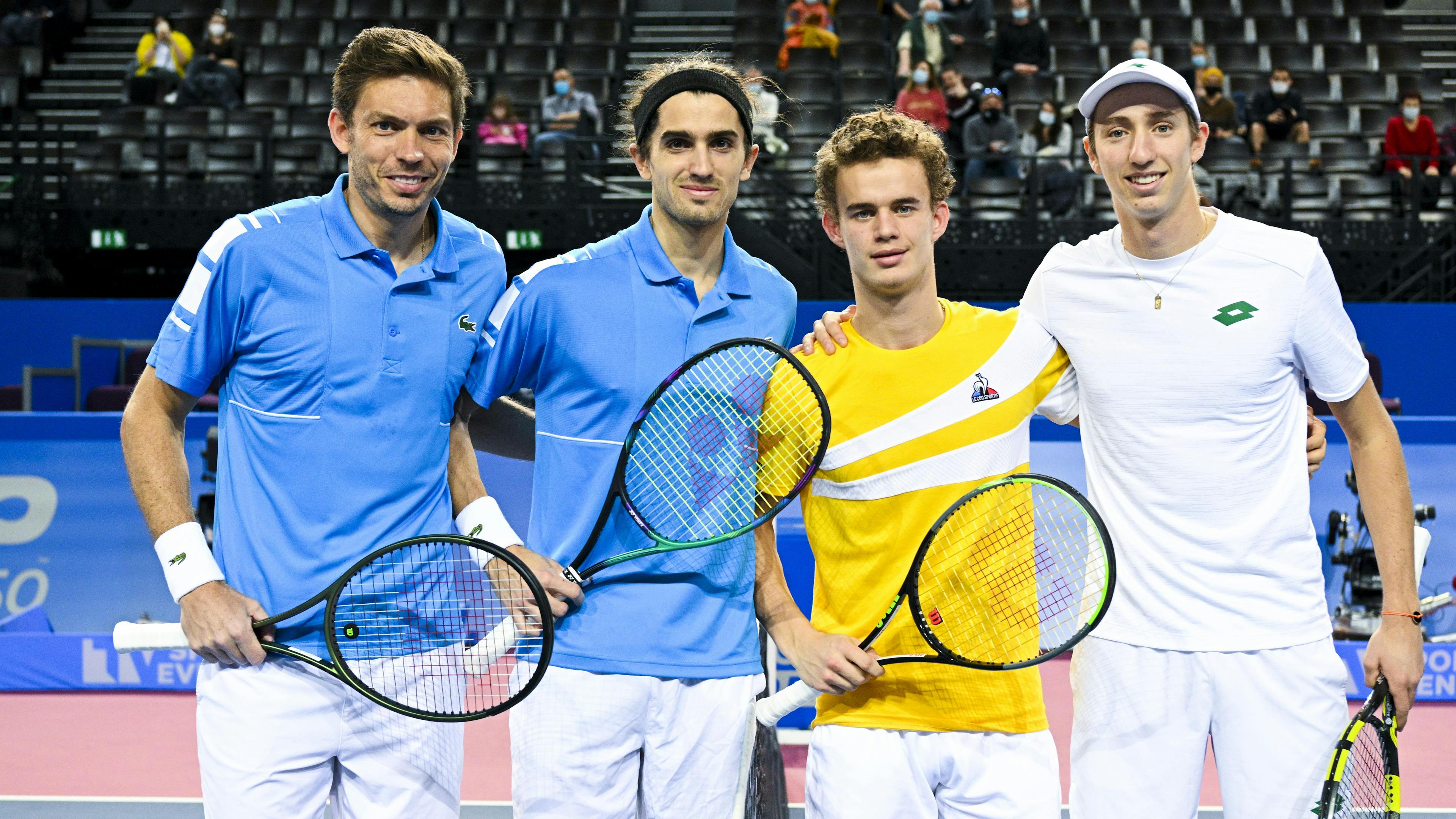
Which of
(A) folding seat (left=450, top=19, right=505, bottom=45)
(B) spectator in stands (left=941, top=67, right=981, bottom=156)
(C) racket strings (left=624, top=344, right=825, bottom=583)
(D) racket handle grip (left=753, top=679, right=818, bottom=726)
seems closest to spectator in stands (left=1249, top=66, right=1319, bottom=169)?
(B) spectator in stands (left=941, top=67, right=981, bottom=156)

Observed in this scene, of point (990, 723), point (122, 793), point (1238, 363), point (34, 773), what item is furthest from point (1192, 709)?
point (34, 773)

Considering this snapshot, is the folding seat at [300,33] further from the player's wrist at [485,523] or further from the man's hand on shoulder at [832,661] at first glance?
the man's hand on shoulder at [832,661]

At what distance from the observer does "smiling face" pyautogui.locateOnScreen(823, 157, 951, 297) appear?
98.3 inches

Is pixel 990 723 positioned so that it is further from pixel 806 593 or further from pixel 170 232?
pixel 170 232

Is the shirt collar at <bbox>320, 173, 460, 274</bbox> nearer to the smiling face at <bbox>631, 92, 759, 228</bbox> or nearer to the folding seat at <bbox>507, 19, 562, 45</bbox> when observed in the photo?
the smiling face at <bbox>631, 92, 759, 228</bbox>

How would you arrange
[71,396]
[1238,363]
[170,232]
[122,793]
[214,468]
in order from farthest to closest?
1. [170,232]
2. [71,396]
3. [214,468]
4. [122,793]
5. [1238,363]

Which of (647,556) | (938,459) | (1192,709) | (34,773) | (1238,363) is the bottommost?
(34,773)

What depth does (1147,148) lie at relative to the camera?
103 inches

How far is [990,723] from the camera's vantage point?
2.43 metres

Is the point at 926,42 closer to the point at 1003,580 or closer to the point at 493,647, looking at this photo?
the point at 1003,580

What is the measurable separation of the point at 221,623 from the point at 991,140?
389 inches

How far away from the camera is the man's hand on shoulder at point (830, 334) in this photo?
2.58 m

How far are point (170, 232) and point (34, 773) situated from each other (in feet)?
23.7

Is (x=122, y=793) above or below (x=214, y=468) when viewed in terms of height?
below
